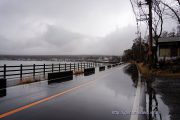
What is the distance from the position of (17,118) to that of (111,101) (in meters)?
3.69

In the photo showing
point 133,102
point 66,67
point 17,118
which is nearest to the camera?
point 17,118

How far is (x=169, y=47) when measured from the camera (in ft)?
128

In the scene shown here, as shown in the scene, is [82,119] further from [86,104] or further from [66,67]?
[66,67]

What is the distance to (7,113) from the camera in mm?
5707

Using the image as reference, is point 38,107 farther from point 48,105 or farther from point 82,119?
point 82,119

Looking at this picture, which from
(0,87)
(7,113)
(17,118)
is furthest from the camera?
(0,87)

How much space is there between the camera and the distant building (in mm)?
36984

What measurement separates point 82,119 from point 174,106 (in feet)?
11.1

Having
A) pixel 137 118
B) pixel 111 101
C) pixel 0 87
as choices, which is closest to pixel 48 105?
pixel 111 101

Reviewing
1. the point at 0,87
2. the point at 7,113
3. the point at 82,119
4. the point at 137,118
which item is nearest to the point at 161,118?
the point at 137,118

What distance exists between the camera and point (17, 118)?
524 centimetres

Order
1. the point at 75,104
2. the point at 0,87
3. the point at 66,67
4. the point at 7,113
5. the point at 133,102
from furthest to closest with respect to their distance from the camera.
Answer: the point at 66,67
the point at 0,87
the point at 133,102
the point at 75,104
the point at 7,113

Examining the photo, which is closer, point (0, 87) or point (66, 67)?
point (0, 87)

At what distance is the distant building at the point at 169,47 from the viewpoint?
37.0 m
